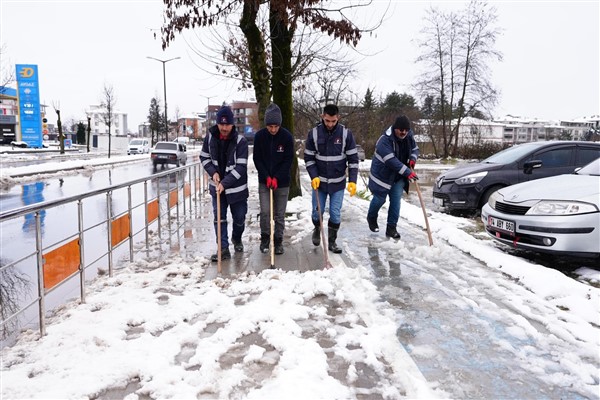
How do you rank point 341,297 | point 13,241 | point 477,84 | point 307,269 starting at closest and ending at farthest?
point 341,297 → point 307,269 → point 13,241 → point 477,84

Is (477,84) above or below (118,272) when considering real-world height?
above

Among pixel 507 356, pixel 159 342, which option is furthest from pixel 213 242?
pixel 507 356

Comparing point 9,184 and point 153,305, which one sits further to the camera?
point 9,184

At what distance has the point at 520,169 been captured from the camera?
873 cm

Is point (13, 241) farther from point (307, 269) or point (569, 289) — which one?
point (569, 289)

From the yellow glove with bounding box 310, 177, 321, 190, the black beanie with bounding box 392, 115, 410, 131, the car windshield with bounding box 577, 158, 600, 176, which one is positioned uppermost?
the black beanie with bounding box 392, 115, 410, 131

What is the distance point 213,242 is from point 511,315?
4.26 metres

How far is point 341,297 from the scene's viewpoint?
407cm

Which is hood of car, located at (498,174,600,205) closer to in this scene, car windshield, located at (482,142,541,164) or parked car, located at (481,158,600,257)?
parked car, located at (481,158,600,257)

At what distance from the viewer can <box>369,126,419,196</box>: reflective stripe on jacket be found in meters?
6.39

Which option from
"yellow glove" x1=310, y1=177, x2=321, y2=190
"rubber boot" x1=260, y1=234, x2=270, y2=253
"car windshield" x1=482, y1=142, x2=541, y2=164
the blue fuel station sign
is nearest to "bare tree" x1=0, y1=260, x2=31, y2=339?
"rubber boot" x1=260, y1=234, x2=270, y2=253

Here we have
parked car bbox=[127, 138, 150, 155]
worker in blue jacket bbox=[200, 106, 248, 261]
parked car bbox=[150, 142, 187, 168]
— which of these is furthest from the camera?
parked car bbox=[127, 138, 150, 155]

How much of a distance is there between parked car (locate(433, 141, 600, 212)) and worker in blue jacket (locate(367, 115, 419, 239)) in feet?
9.28

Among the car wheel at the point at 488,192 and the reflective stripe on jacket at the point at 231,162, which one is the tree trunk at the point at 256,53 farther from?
the car wheel at the point at 488,192
